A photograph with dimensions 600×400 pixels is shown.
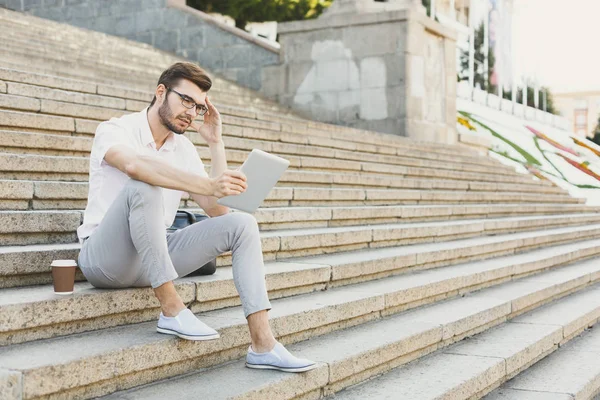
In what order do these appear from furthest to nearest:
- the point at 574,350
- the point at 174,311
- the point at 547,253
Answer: the point at 547,253
the point at 574,350
the point at 174,311

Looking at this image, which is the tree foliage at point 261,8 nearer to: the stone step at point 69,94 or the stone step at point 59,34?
the stone step at point 59,34

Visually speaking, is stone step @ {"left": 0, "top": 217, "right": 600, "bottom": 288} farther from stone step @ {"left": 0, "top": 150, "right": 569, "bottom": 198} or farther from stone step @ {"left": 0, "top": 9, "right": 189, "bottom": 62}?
stone step @ {"left": 0, "top": 9, "right": 189, "bottom": 62}

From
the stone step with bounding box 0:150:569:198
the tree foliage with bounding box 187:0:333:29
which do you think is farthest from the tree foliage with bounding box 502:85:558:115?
the stone step with bounding box 0:150:569:198

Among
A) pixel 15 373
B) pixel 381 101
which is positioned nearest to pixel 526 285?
pixel 15 373

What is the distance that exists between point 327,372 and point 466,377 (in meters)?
0.88

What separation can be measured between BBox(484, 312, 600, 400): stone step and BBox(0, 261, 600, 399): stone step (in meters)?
Result: 0.42

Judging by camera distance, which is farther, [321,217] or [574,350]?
[321,217]

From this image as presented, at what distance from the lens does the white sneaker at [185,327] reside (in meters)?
2.99

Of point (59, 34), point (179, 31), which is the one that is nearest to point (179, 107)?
point (59, 34)

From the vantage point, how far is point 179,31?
13.8 metres

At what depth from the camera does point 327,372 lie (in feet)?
10.9

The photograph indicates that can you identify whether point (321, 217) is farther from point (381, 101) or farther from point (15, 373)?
point (381, 101)

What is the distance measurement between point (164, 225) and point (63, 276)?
434 mm

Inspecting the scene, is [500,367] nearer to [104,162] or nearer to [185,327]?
[185,327]
